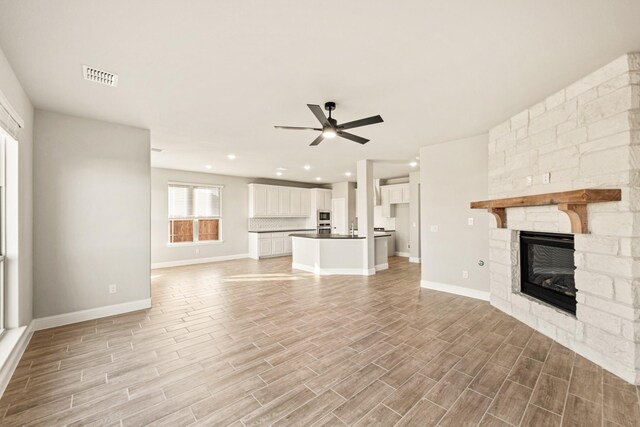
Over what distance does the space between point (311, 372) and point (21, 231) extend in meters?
3.31

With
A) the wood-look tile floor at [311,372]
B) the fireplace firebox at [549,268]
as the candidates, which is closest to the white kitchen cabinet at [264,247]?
the wood-look tile floor at [311,372]

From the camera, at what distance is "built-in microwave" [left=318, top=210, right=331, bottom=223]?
33.9 ft

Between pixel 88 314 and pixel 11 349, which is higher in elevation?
pixel 11 349

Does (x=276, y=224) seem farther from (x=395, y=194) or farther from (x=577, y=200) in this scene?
(x=577, y=200)

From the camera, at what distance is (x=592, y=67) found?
2.49 m

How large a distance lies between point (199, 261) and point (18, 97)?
19.6ft

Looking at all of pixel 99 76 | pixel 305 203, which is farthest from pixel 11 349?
pixel 305 203

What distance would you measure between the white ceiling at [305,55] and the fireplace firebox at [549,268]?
1.65 m

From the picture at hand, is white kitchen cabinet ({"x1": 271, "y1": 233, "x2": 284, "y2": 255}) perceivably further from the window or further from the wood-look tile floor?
the wood-look tile floor

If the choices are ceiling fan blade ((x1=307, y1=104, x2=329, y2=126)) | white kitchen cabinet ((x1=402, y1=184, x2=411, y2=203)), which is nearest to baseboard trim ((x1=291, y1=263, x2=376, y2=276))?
white kitchen cabinet ((x1=402, y1=184, x2=411, y2=203))

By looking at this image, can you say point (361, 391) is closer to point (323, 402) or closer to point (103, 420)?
point (323, 402)

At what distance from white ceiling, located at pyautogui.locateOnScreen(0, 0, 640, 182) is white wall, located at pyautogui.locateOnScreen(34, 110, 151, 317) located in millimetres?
334

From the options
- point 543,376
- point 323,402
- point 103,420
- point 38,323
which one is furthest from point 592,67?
point 38,323

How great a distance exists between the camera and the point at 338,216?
10359 millimetres
